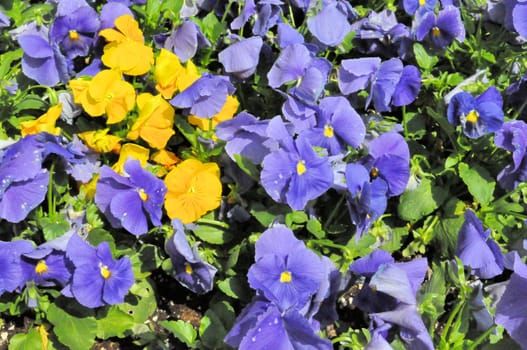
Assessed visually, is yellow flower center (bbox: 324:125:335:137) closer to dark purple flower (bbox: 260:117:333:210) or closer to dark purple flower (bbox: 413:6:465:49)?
dark purple flower (bbox: 260:117:333:210)

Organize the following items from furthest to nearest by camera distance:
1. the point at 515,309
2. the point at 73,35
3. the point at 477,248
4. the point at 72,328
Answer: the point at 73,35, the point at 72,328, the point at 477,248, the point at 515,309

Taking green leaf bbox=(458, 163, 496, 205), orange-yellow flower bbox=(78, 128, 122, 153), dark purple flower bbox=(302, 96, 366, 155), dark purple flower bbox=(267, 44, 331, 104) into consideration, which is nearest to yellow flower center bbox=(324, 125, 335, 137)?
dark purple flower bbox=(302, 96, 366, 155)

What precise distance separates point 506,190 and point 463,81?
411 mm

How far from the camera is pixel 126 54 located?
244 centimetres

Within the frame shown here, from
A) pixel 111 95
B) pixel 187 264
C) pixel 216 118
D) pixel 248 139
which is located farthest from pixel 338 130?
pixel 111 95

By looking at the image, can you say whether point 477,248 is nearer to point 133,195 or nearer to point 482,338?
point 482,338

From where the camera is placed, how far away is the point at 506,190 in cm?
246

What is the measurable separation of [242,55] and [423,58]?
2.23ft

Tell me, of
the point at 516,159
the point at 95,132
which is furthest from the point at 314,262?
the point at 95,132

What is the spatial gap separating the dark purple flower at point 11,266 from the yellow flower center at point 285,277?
0.75 metres

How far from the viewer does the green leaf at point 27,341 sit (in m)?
2.17

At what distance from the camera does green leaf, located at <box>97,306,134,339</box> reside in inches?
87.0

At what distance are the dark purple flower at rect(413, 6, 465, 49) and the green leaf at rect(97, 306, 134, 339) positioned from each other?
1427 mm

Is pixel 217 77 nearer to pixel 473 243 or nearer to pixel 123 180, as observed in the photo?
pixel 123 180
